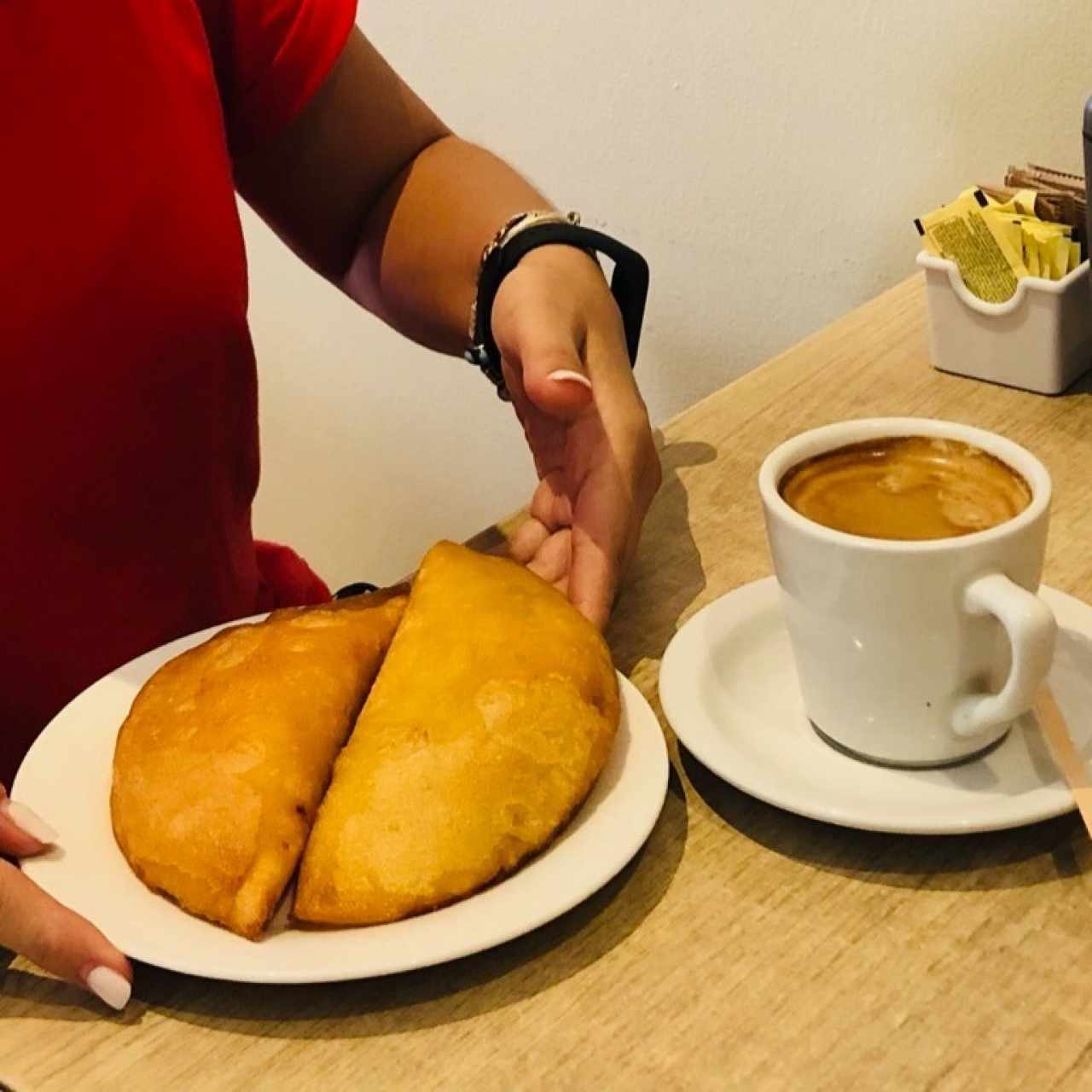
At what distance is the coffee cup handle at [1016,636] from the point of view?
46cm

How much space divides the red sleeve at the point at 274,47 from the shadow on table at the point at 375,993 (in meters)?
0.57

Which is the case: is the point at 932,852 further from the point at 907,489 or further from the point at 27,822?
the point at 27,822

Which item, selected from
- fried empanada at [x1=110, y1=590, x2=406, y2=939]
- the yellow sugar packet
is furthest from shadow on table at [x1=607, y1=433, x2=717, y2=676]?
the yellow sugar packet

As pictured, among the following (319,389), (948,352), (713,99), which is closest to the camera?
(948,352)

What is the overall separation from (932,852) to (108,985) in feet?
0.91

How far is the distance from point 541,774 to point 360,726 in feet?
0.24

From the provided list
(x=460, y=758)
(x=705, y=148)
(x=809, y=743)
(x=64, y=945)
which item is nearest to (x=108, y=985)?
(x=64, y=945)

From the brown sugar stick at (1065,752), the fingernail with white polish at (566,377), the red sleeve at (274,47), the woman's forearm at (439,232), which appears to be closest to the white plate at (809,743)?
the brown sugar stick at (1065,752)

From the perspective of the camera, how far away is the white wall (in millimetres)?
998

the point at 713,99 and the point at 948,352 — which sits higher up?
the point at 713,99

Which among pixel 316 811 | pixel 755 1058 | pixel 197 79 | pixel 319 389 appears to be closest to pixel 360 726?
pixel 316 811

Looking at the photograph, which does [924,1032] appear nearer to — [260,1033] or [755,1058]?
[755,1058]

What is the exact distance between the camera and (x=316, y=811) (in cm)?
49

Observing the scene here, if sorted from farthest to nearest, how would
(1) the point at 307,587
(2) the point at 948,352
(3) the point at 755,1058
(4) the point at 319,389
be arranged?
1. (4) the point at 319,389
2. (1) the point at 307,587
3. (2) the point at 948,352
4. (3) the point at 755,1058
